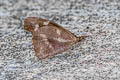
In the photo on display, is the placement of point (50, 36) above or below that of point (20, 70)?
above

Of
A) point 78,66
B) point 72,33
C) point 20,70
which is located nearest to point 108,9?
point 72,33

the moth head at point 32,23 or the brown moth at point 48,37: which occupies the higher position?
the moth head at point 32,23

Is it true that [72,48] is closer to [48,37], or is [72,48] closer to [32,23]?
[48,37]

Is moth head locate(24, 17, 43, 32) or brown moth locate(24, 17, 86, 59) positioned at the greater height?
moth head locate(24, 17, 43, 32)

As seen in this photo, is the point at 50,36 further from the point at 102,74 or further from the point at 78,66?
the point at 102,74

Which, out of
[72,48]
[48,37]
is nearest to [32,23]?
[48,37]
